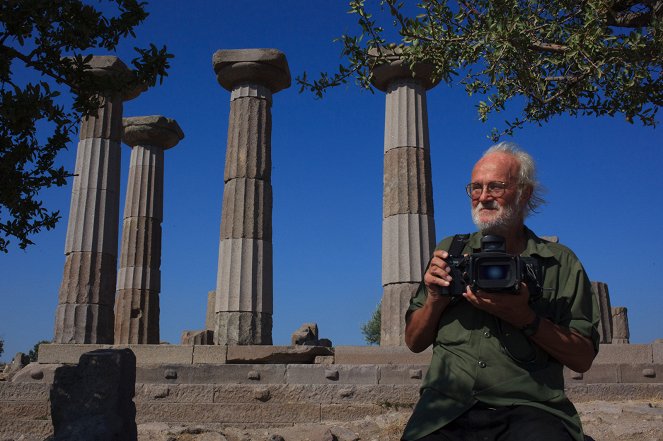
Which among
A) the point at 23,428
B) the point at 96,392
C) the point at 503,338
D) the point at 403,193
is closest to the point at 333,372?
the point at 403,193

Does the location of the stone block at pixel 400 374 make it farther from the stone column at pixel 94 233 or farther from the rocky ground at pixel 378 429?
the stone column at pixel 94 233

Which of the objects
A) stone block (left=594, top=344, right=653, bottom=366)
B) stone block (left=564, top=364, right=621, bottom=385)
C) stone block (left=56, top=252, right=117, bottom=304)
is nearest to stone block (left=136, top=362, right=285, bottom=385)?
stone block (left=56, top=252, right=117, bottom=304)

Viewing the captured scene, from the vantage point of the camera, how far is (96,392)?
19.8ft

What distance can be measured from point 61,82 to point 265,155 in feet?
27.5

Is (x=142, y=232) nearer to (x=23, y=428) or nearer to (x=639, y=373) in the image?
(x=23, y=428)

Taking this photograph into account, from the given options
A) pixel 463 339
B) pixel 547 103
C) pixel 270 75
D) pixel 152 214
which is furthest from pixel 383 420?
pixel 152 214

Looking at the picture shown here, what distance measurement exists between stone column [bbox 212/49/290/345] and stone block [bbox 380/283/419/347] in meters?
2.59

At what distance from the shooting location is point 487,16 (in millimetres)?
8727

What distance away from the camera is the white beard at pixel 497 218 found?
3086 mm

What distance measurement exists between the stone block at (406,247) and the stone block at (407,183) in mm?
194

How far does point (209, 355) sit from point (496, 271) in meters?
9.93

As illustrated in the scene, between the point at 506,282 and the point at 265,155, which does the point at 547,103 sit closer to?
the point at 265,155

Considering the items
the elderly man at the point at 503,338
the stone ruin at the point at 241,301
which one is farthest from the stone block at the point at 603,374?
the elderly man at the point at 503,338

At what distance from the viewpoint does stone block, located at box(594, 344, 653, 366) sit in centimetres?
1139
